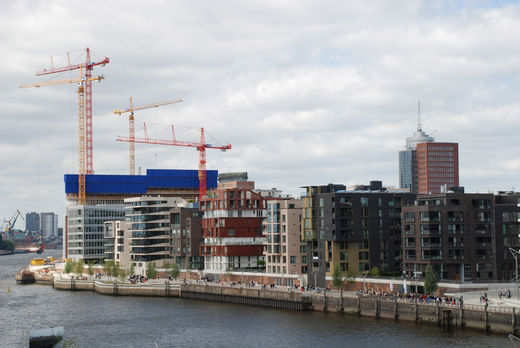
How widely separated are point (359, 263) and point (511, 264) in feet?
114

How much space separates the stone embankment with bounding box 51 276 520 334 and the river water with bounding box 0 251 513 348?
2.34 m

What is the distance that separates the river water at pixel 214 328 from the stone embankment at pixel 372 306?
2.34m

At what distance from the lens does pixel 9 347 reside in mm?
124625

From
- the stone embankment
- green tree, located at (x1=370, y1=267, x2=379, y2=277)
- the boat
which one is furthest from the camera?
green tree, located at (x1=370, y1=267, x2=379, y2=277)

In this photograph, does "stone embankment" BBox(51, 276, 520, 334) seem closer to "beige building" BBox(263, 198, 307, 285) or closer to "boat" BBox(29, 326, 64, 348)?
"beige building" BBox(263, 198, 307, 285)

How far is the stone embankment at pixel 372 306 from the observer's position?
123125mm

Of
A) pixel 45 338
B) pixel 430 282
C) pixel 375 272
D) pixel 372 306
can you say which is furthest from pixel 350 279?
pixel 45 338

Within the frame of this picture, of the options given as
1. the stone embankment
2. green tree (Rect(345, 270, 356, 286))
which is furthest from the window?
the stone embankment

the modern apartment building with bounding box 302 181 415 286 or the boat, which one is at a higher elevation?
the modern apartment building with bounding box 302 181 415 286

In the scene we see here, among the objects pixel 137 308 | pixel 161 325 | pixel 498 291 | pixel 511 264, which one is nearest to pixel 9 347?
pixel 161 325

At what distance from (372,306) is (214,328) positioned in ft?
103

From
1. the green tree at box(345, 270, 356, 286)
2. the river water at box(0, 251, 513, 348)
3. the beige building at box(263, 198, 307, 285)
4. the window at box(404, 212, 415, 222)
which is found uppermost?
the window at box(404, 212, 415, 222)

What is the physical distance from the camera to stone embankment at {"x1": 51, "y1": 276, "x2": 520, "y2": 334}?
123125mm

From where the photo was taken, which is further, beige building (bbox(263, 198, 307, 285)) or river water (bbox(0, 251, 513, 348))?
beige building (bbox(263, 198, 307, 285))
